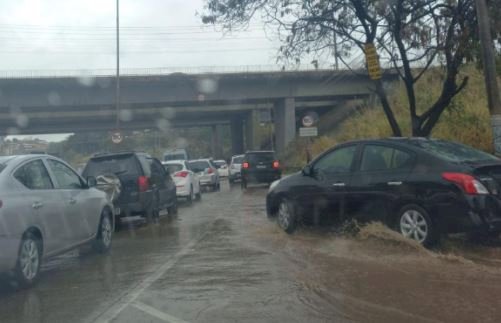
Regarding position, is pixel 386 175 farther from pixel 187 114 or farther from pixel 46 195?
pixel 187 114

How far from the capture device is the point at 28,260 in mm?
7219

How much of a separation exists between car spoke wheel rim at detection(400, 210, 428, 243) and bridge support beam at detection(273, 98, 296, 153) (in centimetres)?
3422

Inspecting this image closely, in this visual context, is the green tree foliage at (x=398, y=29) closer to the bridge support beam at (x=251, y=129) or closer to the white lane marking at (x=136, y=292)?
the white lane marking at (x=136, y=292)

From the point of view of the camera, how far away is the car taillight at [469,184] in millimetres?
7762

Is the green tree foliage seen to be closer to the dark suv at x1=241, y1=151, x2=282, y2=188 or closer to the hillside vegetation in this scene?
the hillside vegetation

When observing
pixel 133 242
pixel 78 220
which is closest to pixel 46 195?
pixel 78 220

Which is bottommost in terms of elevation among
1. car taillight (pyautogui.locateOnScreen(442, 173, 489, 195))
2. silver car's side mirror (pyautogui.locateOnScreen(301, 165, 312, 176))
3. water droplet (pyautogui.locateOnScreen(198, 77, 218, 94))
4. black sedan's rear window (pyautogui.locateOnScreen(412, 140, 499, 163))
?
car taillight (pyautogui.locateOnScreen(442, 173, 489, 195))

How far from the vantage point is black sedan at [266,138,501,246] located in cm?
782

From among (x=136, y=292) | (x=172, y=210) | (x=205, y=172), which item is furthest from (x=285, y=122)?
(x=136, y=292)

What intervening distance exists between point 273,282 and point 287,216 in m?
3.48

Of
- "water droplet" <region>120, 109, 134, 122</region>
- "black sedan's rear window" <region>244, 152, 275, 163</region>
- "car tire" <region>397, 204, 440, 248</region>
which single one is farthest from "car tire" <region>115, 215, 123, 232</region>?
"water droplet" <region>120, 109, 134, 122</region>

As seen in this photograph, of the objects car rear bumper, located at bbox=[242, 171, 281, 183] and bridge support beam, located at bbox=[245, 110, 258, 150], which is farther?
bridge support beam, located at bbox=[245, 110, 258, 150]

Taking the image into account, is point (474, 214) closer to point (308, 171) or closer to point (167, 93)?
point (308, 171)

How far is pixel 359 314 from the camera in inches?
224
